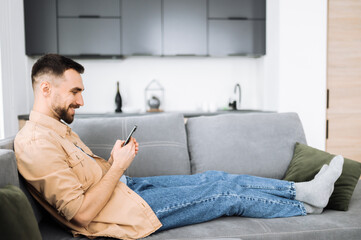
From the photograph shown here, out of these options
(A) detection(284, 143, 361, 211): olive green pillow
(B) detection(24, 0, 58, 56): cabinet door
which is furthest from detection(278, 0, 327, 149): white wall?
(B) detection(24, 0, 58, 56): cabinet door

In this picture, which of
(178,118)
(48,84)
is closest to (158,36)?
(178,118)

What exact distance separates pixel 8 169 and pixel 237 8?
345 cm

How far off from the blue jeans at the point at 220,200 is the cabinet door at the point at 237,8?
110 inches

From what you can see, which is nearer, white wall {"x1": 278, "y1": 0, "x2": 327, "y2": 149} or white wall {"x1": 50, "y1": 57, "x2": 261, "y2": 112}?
white wall {"x1": 278, "y1": 0, "x2": 327, "y2": 149}

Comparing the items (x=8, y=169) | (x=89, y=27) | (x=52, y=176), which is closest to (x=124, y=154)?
(x=52, y=176)

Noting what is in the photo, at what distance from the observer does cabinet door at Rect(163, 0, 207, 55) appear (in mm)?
3879

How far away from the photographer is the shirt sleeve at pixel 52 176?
120 cm

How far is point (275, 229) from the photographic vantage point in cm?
139

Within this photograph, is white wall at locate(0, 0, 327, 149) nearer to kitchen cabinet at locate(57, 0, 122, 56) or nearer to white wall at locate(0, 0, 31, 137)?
white wall at locate(0, 0, 31, 137)

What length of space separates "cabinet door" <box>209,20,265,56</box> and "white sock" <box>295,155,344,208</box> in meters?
2.64

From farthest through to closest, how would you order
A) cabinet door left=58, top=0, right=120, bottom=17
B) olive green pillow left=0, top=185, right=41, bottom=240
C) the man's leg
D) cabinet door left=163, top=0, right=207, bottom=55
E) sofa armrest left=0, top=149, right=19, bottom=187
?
cabinet door left=163, top=0, right=207, bottom=55 → cabinet door left=58, top=0, right=120, bottom=17 → the man's leg → sofa armrest left=0, top=149, right=19, bottom=187 → olive green pillow left=0, top=185, right=41, bottom=240

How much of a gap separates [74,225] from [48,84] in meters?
0.65

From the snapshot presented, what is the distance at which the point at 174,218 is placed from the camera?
139cm

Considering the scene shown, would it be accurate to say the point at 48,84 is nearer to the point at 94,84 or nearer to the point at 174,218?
the point at 174,218
